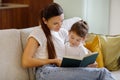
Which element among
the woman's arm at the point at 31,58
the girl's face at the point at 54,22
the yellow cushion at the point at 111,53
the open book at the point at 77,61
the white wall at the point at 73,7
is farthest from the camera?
the white wall at the point at 73,7

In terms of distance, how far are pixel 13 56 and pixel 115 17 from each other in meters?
2.01

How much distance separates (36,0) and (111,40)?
2005 mm

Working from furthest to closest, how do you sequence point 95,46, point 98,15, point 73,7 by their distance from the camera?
point 98,15 → point 73,7 → point 95,46

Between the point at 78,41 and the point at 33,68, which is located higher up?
the point at 78,41

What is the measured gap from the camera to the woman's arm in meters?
1.96

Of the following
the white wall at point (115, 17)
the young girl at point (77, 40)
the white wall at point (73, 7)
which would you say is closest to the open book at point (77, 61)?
the young girl at point (77, 40)

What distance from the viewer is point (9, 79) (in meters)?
2.03

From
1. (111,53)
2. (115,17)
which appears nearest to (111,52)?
(111,53)

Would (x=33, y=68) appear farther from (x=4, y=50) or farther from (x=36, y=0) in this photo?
(x=36, y=0)

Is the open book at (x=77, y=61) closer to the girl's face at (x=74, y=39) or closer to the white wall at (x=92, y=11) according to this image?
the girl's face at (x=74, y=39)

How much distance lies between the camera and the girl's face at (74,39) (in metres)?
2.12

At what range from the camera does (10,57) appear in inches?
81.5

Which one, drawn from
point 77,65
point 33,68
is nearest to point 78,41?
point 77,65

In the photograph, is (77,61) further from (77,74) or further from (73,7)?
(73,7)
